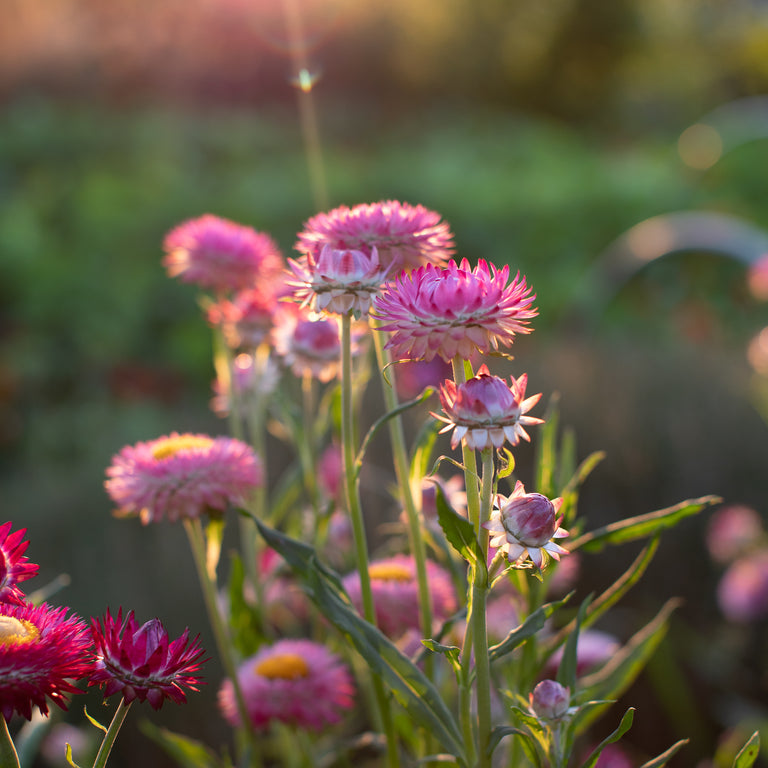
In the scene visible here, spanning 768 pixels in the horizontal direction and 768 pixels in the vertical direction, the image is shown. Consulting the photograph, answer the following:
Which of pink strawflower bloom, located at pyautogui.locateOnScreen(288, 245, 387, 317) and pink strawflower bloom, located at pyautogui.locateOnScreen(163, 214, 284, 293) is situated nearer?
pink strawflower bloom, located at pyautogui.locateOnScreen(288, 245, 387, 317)

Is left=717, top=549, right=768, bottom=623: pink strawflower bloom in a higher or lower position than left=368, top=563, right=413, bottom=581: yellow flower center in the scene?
lower

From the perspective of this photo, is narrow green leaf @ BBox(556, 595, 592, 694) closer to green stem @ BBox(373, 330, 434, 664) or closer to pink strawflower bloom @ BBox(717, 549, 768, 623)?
green stem @ BBox(373, 330, 434, 664)

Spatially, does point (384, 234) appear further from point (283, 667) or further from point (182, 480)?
point (283, 667)

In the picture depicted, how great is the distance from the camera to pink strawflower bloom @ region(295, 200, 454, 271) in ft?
2.19

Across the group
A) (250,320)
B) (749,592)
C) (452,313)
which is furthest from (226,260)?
(749,592)

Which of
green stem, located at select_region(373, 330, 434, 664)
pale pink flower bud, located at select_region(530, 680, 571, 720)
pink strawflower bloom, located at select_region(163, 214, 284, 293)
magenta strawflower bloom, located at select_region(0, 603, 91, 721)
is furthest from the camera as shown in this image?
pink strawflower bloom, located at select_region(163, 214, 284, 293)

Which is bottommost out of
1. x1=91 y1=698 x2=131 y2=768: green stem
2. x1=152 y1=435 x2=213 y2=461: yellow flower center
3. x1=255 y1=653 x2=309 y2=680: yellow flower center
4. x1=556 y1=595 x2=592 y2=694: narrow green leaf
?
x1=255 y1=653 x2=309 y2=680: yellow flower center

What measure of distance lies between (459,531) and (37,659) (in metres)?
0.27

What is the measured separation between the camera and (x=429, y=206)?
6582 millimetres

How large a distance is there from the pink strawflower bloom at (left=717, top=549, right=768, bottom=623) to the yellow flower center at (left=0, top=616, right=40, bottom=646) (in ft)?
4.79

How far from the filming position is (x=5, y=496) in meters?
2.69

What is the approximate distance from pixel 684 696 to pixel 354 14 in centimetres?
1117

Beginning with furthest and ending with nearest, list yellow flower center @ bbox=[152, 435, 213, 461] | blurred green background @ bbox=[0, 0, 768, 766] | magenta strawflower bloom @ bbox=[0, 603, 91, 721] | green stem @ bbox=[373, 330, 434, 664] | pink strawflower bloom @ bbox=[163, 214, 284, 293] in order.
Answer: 1. blurred green background @ bbox=[0, 0, 768, 766]
2. pink strawflower bloom @ bbox=[163, 214, 284, 293]
3. yellow flower center @ bbox=[152, 435, 213, 461]
4. green stem @ bbox=[373, 330, 434, 664]
5. magenta strawflower bloom @ bbox=[0, 603, 91, 721]

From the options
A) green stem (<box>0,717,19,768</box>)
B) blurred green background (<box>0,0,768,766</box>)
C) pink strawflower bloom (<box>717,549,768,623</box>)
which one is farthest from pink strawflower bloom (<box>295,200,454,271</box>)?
pink strawflower bloom (<box>717,549,768,623</box>)
